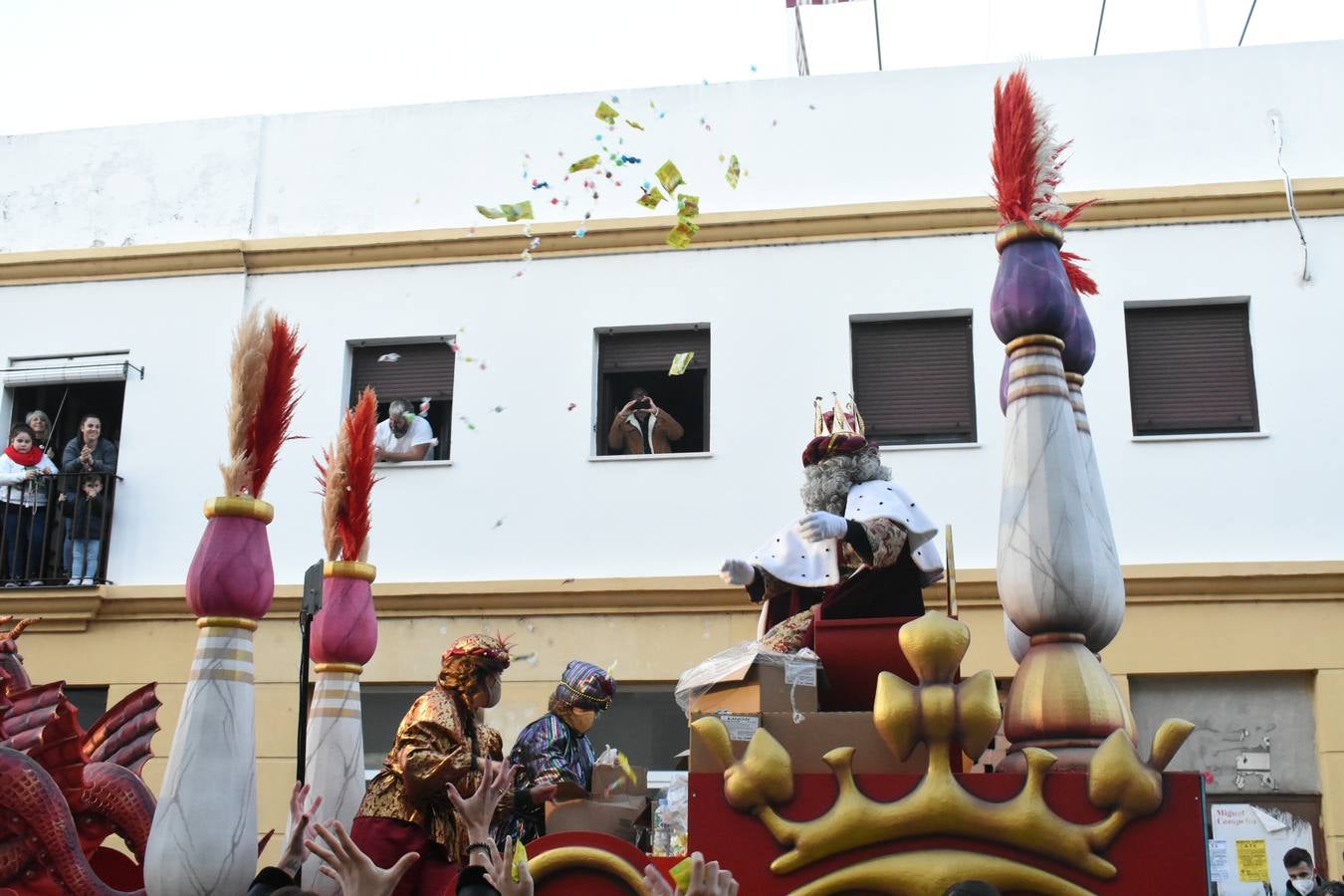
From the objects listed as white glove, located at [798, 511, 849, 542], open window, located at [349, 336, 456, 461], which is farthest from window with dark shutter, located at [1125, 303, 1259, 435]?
white glove, located at [798, 511, 849, 542]

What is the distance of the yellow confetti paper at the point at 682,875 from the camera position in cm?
374

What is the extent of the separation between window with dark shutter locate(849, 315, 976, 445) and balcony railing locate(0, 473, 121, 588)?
6117 millimetres

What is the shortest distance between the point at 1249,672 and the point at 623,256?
5.64 m

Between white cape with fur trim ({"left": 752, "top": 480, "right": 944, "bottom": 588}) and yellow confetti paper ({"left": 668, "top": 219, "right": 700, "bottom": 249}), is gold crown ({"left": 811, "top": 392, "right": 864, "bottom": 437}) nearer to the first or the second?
white cape with fur trim ({"left": 752, "top": 480, "right": 944, "bottom": 588})

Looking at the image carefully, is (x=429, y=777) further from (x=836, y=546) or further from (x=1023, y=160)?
(x=1023, y=160)

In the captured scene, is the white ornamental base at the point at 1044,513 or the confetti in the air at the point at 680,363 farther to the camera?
the confetti in the air at the point at 680,363

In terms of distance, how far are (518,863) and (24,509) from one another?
9.66 metres

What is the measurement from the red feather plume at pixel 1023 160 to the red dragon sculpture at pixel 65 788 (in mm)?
3988

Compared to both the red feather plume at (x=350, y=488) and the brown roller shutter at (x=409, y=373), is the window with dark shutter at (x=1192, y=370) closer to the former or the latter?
the brown roller shutter at (x=409, y=373)

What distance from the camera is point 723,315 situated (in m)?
11.9

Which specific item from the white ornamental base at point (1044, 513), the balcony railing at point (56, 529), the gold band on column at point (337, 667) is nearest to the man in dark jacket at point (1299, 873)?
the white ornamental base at point (1044, 513)

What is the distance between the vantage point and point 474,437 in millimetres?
12062

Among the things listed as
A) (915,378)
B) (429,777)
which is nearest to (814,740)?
(429,777)

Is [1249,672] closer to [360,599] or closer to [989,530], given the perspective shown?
[989,530]
